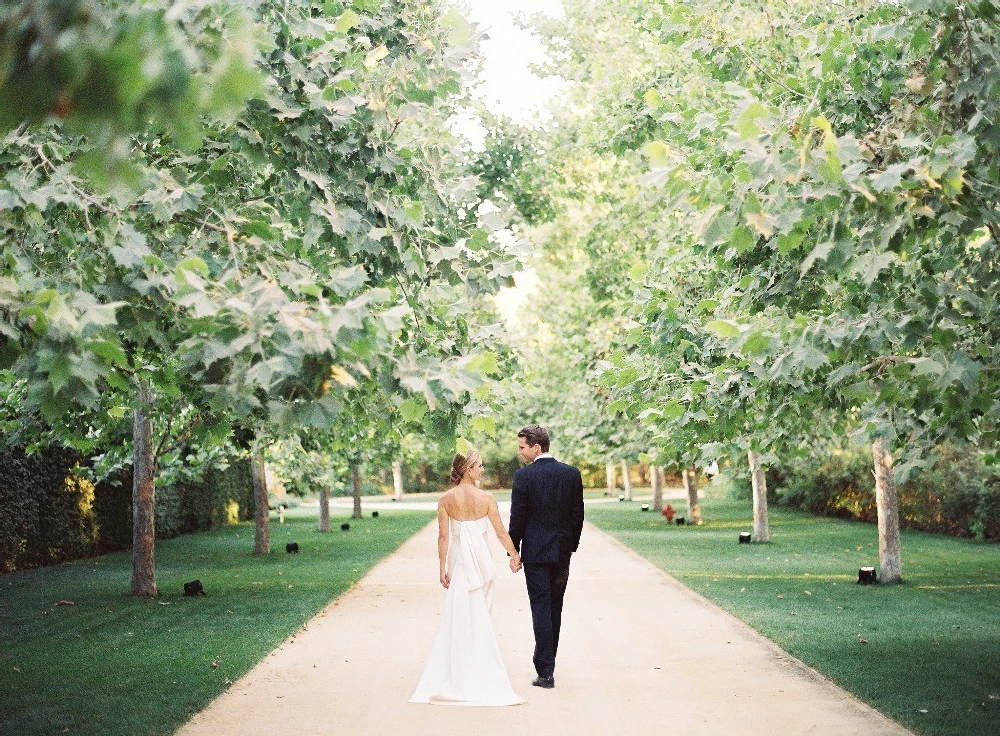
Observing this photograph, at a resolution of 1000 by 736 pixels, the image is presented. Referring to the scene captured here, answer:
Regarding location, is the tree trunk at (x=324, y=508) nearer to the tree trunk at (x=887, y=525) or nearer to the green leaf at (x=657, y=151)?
the tree trunk at (x=887, y=525)

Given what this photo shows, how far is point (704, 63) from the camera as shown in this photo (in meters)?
11.9

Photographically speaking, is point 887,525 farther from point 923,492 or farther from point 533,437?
point 923,492

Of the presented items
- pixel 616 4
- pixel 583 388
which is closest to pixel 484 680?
pixel 616 4

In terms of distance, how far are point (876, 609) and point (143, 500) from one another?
36.3ft

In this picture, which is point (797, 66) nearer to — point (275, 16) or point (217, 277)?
point (275, 16)

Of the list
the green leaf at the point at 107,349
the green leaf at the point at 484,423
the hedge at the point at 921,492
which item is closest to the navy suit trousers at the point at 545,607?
the green leaf at the point at 484,423

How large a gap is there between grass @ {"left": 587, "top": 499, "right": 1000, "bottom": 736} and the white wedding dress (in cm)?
298

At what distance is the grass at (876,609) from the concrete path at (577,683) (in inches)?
16.9

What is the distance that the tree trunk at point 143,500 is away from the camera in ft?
53.6

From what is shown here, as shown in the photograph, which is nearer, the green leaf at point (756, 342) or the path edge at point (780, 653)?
the green leaf at point (756, 342)

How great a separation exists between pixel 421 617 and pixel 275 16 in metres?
8.95

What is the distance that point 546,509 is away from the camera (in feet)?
30.1

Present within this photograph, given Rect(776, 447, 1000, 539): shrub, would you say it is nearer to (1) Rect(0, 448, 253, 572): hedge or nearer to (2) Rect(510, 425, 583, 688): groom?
(2) Rect(510, 425, 583, 688): groom

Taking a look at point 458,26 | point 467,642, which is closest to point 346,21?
point 458,26
